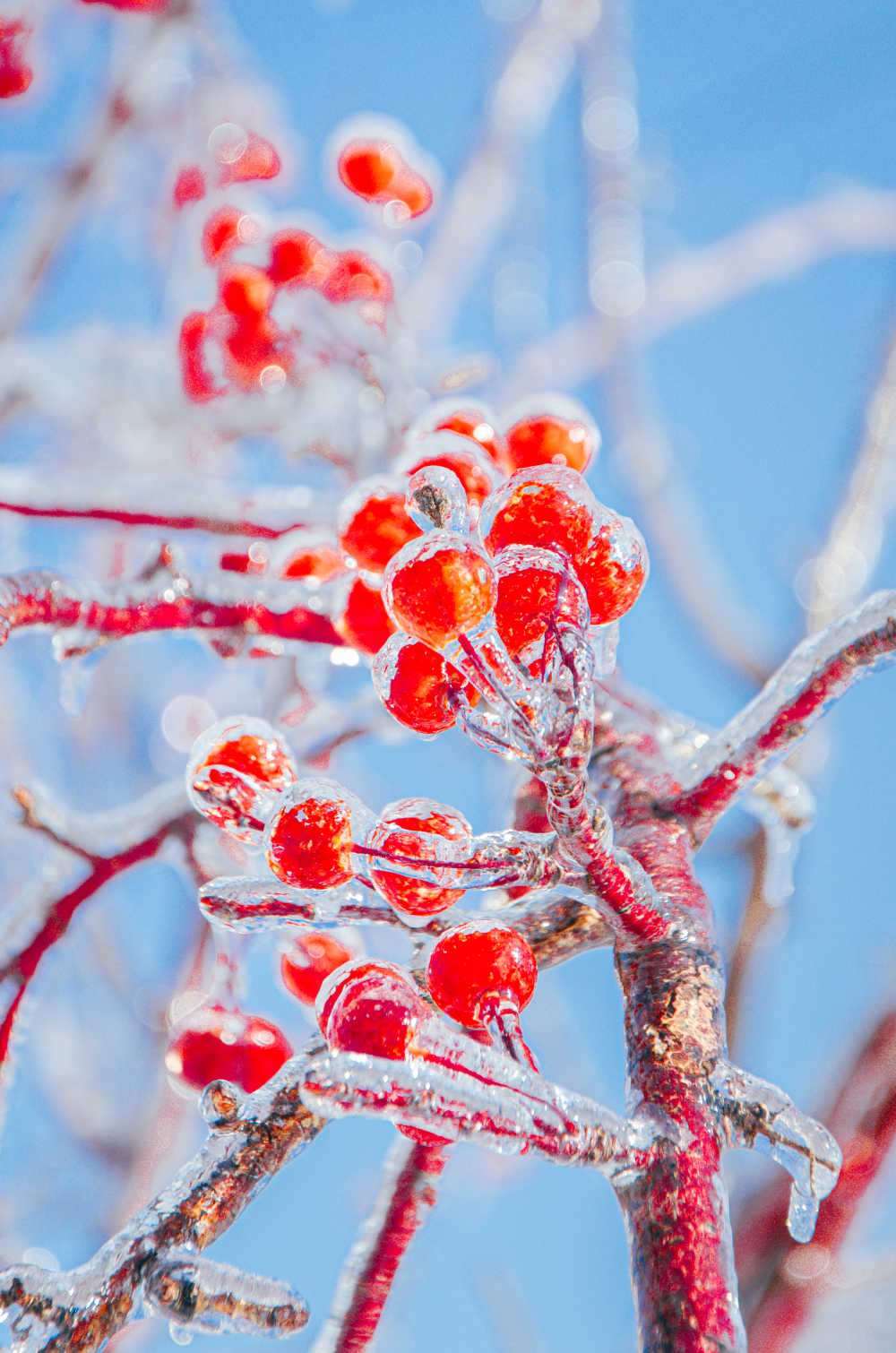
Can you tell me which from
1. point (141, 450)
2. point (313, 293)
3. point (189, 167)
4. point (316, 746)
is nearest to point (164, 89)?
point (189, 167)

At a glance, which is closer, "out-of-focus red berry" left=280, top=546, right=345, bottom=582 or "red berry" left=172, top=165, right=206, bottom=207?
"out-of-focus red berry" left=280, top=546, right=345, bottom=582

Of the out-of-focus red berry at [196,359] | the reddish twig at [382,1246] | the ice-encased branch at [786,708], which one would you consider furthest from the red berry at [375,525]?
the out-of-focus red berry at [196,359]

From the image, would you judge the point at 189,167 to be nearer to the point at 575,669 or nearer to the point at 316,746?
the point at 316,746

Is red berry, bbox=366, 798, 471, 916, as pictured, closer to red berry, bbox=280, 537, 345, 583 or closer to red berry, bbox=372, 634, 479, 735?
red berry, bbox=372, 634, 479, 735

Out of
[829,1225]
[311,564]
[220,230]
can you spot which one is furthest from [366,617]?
[829,1225]

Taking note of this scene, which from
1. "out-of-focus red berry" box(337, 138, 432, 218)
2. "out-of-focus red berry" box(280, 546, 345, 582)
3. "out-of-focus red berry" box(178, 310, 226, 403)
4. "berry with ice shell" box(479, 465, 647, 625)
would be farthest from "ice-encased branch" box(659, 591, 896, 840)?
"out-of-focus red berry" box(337, 138, 432, 218)

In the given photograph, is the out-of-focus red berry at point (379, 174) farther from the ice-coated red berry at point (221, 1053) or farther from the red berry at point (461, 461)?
the ice-coated red berry at point (221, 1053)
